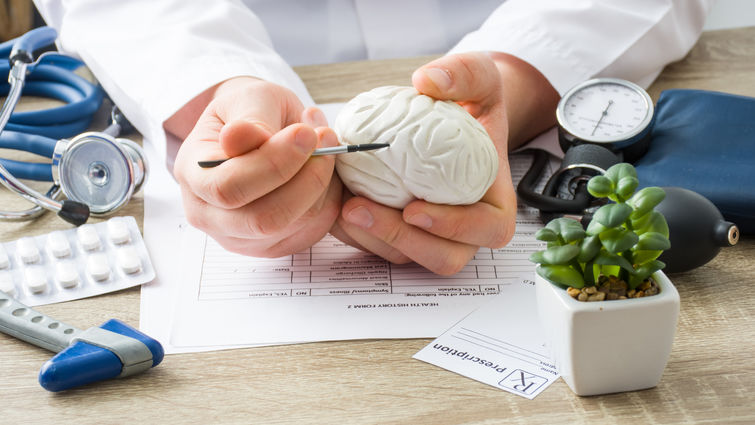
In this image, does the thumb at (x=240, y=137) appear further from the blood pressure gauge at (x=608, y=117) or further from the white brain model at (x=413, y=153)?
the blood pressure gauge at (x=608, y=117)

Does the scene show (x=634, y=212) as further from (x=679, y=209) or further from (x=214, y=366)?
(x=214, y=366)

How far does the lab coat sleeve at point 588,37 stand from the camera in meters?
0.94

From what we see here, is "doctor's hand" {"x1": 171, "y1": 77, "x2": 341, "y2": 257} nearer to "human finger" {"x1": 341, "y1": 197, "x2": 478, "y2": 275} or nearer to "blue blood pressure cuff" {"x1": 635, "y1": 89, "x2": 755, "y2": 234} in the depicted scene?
"human finger" {"x1": 341, "y1": 197, "x2": 478, "y2": 275}

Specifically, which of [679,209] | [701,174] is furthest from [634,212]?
[701,174]

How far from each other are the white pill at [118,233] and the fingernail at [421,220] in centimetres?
31

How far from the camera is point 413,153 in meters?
0.60

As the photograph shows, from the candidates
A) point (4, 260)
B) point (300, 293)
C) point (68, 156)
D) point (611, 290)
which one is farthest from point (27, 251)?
point (611, 290)

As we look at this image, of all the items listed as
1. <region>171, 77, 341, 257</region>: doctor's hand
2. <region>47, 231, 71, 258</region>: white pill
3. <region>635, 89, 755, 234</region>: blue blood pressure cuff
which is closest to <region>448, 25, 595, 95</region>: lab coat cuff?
<region>635, 89, 755, 234</region>: blue blood pressure cuff

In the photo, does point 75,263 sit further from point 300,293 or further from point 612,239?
point 612,239

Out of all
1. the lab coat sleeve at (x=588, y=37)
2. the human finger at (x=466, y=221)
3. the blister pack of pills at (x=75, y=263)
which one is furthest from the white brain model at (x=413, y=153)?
the lab coat sleeve at (x=588, y=37)

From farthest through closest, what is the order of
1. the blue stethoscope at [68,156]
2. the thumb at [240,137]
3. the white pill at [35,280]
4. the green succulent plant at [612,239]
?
the blue stethoscope at [68,156] → the white pill at [35,280] → the thumb at [240,137] → the green succulent plant at [612,239]

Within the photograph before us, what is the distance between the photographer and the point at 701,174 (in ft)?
2.38

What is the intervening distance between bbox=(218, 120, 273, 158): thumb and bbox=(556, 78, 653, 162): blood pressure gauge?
0.38 metres

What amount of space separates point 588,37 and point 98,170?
2.14 feet
